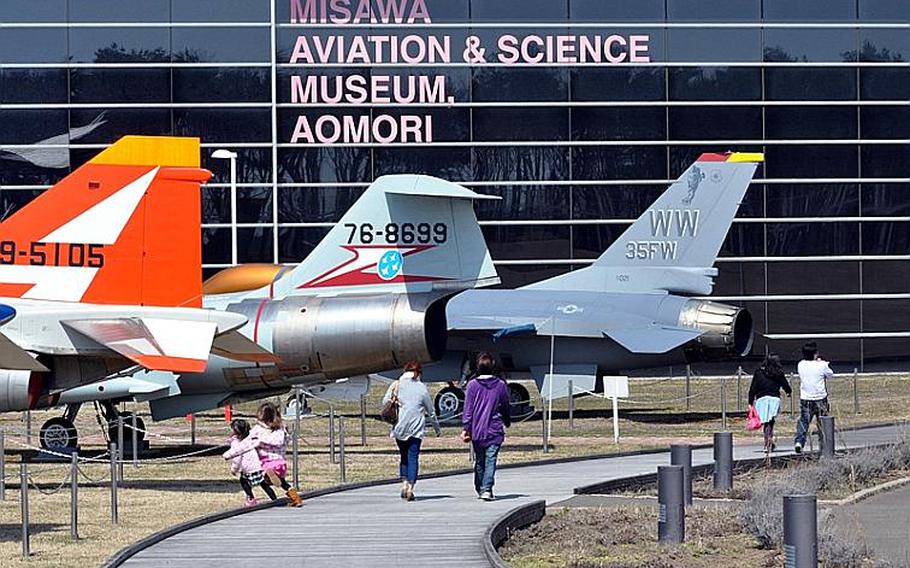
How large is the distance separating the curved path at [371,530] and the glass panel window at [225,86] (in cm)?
2101

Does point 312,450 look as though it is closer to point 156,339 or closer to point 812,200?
point 156,339

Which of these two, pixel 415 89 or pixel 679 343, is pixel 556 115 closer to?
pixel 415 89

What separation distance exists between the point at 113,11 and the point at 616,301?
600 inches

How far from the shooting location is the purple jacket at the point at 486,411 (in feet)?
60.4

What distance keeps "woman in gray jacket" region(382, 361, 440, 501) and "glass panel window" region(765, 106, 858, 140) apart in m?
25.3

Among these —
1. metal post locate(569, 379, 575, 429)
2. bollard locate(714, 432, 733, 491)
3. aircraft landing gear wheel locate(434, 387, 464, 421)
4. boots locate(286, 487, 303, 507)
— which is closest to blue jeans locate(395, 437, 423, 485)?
boots locate(286, 487, 303, 507)

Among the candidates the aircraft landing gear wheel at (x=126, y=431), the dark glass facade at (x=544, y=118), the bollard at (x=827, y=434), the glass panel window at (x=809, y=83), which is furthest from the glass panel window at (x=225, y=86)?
the bollard at (x=827, y=434)

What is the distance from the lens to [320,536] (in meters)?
16.2

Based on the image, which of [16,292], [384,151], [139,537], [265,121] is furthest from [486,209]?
[139,537]

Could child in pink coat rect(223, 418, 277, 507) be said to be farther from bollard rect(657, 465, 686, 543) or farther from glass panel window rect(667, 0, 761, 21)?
glass panel window rect(667, 0, 761, 21)

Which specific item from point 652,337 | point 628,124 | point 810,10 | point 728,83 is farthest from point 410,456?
point 810,10

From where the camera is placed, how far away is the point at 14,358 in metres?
19.1

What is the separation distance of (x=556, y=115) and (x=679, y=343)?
11.6 metres

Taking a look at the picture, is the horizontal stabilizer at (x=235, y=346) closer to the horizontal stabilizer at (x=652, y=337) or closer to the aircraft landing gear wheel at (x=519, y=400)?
the horizontal stabilizer at (x=652, y=337)
